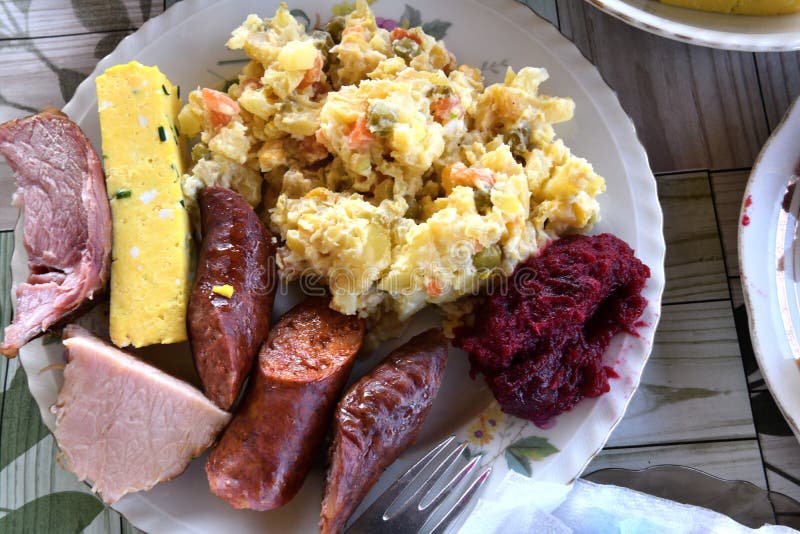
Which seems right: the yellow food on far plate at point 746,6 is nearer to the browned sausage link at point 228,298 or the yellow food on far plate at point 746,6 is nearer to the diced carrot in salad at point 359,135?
the diced carrot in salad at point 359,135

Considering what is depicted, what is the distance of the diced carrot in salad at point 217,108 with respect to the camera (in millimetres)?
2488

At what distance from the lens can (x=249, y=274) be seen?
233cm

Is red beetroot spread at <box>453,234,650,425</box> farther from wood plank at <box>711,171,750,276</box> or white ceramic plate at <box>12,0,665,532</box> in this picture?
wood plank at <box>711,171,750,276</box>

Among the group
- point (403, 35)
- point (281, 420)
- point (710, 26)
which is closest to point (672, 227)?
point (710, 26)

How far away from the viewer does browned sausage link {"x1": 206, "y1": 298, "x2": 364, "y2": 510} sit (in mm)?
2160

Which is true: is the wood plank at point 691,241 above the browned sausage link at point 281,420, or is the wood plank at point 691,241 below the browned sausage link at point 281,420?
below

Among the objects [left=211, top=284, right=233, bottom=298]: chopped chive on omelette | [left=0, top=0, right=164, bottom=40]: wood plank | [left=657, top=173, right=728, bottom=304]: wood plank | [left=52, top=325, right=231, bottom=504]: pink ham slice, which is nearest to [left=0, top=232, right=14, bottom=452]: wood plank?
[left=52, top=325, right=231, bottom=504]: pink ham slice

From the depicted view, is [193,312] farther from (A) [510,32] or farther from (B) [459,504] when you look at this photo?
(A) [510,32]

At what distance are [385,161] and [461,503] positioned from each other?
1.21m

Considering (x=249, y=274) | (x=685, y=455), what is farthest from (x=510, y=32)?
(x=685, y=455)

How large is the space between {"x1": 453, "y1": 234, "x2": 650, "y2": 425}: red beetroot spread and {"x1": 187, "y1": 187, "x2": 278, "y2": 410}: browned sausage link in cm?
74

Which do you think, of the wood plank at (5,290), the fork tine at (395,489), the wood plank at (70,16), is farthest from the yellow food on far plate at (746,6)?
the wood plank at (5,290)

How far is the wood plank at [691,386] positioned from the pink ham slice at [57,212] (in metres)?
A: 2.04

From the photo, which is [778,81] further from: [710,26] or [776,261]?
[776,261]
